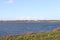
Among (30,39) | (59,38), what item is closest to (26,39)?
(30,39)

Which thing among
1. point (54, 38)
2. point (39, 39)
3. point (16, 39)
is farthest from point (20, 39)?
point (54, 38)

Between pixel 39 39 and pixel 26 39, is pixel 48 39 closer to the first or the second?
pixel 39 39

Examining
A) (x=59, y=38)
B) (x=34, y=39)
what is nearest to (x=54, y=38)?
(x=59, y=38)

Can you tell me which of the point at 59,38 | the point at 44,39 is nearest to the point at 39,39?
the point at 44,39

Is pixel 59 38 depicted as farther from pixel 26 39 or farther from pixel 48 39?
pixel 26 39

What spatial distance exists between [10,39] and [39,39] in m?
3.24

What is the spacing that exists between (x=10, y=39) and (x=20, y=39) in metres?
1.15

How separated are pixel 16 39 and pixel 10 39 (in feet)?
2.58

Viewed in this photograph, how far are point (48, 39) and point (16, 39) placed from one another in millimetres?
3416

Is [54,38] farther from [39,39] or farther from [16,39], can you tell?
[16,39]

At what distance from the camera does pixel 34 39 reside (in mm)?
22156

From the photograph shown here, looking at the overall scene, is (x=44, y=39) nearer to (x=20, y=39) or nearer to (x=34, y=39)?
(x=34, y=39)

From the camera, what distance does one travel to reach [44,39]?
2195cm

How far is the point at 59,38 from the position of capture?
2183 cm
